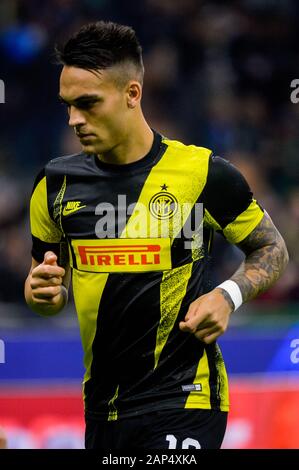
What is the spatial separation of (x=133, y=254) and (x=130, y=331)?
0.32 metres

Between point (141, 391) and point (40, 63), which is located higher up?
point (40, 63)

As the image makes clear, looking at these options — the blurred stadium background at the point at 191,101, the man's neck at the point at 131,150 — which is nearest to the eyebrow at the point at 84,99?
the man's neck at the point at 131,150

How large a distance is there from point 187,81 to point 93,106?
652 cm

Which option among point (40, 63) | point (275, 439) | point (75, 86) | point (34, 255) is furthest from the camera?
point (40, 63)

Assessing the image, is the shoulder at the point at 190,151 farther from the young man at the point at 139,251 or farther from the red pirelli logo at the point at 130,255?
the red pirelli logo at the point at 130,255

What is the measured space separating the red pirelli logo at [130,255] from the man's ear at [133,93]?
59 cm

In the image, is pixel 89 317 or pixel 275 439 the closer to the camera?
pixel 89 317

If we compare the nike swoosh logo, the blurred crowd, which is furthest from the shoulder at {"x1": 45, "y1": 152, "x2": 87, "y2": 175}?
the blurred crowd

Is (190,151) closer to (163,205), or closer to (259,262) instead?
(163,205)

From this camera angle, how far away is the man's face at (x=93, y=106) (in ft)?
14.5

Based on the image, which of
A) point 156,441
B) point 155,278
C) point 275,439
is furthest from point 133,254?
point 275,439

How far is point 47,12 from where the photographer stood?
437 inches

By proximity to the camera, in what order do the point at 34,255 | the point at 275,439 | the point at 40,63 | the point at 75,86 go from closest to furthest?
the point at 75,86 < the point at 34,255 < the point at 275,439 < the point at 40,63

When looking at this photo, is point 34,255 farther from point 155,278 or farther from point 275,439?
point 275,439
